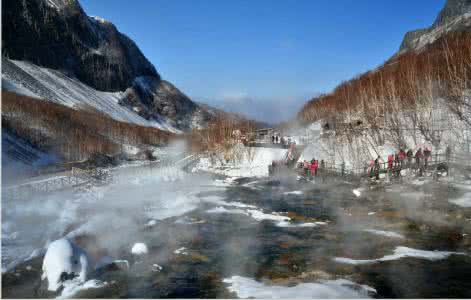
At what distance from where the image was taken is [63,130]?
224 ft

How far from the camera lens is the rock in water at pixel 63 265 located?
1065 cm

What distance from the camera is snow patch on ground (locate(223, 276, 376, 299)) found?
9977 millimetres

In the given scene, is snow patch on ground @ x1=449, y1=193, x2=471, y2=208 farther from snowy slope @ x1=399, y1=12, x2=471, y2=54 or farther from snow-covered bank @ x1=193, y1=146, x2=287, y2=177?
snowy slope @ x1=399, y1=12, x2=471, y2=54

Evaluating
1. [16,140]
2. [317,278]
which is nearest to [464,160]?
[317,278]

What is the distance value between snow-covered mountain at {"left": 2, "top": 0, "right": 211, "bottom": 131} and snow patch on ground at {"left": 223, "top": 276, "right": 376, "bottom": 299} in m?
101

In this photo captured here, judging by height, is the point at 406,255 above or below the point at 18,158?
below

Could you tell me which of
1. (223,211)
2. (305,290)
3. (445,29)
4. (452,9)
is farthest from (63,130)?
(452,9)

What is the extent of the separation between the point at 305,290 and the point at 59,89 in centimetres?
Result: 12215

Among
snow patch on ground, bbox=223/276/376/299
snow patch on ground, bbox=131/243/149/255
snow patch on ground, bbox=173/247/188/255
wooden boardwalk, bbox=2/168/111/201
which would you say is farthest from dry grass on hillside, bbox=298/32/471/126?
snow patch on ground, bbox=131/243/149/255

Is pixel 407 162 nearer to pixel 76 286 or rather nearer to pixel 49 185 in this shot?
pixel 76 286

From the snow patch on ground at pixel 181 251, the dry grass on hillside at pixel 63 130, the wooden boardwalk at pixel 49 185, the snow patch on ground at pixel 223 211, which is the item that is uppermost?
the dry grass on hillside at pixel 63 130

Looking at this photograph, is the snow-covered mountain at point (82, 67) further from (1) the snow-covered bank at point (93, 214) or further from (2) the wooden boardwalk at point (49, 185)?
(1) the snow-covered bank at point (93, 214)

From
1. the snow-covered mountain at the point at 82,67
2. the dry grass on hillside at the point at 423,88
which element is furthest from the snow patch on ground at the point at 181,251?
the snow-covered mountain at the point at 82,67

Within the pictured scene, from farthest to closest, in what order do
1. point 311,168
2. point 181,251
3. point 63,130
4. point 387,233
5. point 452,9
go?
1. point 452,9
2. point 63,130
3. point 311,168
4. point 387,233
5. point 181,251
